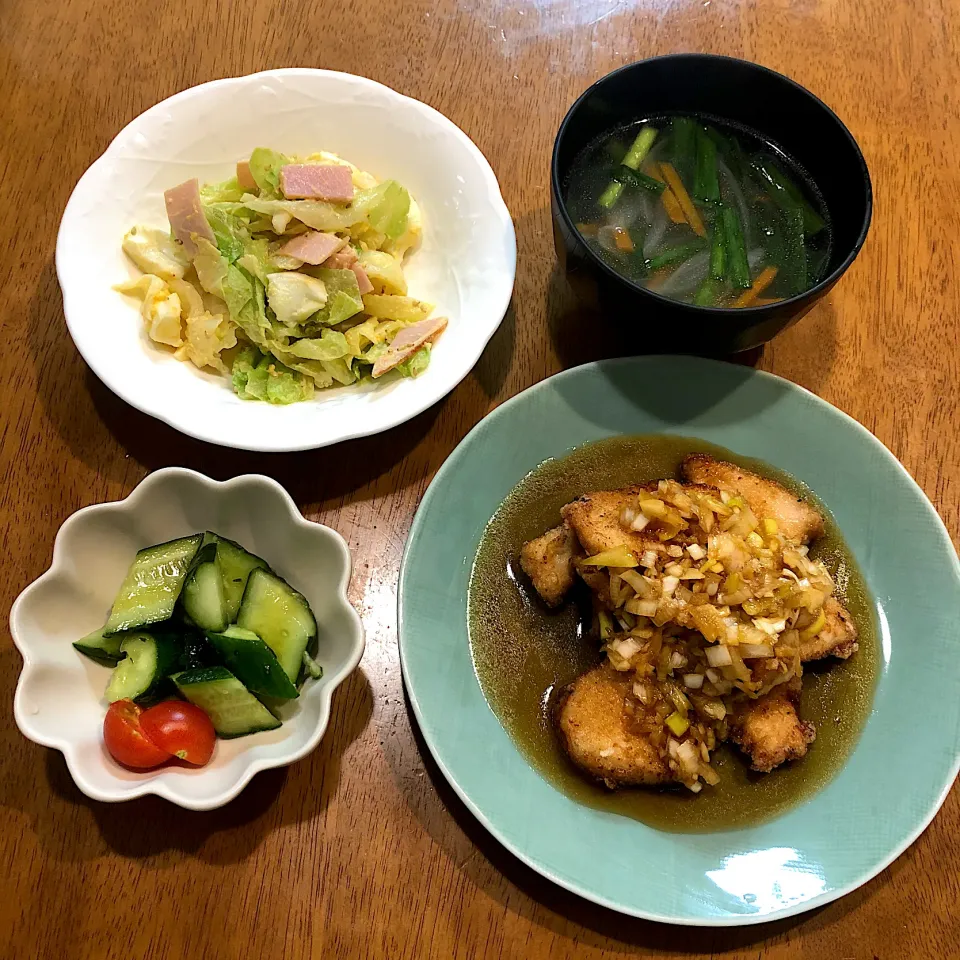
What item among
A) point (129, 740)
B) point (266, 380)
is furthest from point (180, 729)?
point (266, 380)

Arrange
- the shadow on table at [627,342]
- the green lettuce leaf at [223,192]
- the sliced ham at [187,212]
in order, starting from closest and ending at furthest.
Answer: the sliced ham at [187,212]
the green lettuce leaf at [223,192]
the shadow on table at [627,342]

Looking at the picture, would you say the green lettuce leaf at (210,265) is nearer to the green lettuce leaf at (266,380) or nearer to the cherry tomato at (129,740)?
the green lettuce leaf at (266,380)

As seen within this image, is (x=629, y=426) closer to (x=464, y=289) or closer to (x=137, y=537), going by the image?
(x=464, y=289)

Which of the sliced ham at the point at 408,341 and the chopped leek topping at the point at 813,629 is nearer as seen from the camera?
the chopped leek topping at the point at 813,629

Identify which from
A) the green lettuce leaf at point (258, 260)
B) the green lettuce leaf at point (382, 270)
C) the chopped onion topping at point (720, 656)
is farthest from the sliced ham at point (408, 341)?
the chopped onion topping at point (720, 656)

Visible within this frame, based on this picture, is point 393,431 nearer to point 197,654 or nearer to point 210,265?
point 210,265

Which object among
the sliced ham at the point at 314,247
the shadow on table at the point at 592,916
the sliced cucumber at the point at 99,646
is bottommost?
the shadow on table at the point at 592,916
